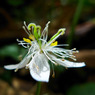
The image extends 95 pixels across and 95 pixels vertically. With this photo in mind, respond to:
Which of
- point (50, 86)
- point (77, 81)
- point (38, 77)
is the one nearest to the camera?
point (38, 77)

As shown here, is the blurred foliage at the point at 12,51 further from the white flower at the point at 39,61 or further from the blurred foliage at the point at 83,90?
A: the white flower at the point at 39,61

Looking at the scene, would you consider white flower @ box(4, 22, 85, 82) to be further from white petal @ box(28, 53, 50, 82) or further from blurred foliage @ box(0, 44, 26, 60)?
blurred foliage @ box(0, 44, 26, 60)

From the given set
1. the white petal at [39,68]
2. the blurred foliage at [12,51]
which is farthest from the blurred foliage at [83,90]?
the white petal at [39,68]

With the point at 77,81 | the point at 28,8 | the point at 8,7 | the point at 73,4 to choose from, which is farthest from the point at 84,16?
the point at 77,81

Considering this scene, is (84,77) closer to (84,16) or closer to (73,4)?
(73,4)

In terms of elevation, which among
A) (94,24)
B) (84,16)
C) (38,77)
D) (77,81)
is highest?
(84,16)

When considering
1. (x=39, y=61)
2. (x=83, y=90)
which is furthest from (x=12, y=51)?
(x=39, y=61)

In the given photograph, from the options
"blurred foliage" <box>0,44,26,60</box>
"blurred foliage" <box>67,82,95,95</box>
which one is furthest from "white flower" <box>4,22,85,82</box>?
"blurred foliage" <box>0,44,26,60</box>

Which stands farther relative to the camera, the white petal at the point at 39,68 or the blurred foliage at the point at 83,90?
the blurred foliage at the point at 83,90

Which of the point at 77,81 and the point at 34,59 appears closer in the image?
the point at 34,59
